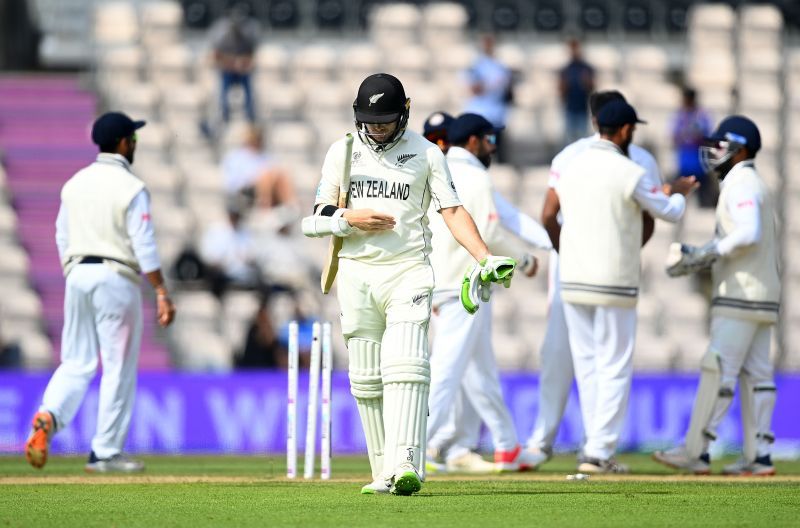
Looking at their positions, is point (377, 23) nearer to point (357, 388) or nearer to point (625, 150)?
point (625, 150)

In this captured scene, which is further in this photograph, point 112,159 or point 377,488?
point 112,159

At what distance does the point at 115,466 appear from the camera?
35.8ft

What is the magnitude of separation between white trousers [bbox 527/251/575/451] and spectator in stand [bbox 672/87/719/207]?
8.04 meters

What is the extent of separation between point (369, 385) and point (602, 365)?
266 cm

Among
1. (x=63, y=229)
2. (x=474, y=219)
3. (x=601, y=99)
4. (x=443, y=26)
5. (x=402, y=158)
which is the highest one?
(x=443, y=26)

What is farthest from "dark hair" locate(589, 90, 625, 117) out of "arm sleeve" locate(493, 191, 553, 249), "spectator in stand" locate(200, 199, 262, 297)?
"spectator in stand" locate(200, 199, 262, 297)

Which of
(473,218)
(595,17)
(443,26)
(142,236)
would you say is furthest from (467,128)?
(595,17)

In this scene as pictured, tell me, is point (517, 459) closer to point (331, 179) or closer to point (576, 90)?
point (331, 179)

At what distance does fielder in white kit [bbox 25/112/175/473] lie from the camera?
10930 millimetres

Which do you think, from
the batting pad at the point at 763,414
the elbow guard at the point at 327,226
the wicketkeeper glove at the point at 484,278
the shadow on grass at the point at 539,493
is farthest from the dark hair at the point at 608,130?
the elbow guard at the point at 327,226

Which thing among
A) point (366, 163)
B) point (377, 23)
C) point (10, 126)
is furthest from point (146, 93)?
point (366, 163)

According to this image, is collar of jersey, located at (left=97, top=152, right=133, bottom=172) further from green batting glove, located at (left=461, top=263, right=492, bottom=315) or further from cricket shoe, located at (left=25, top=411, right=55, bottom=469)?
green batting glove, located at (left=461, top=263, right=492, bottom=315)

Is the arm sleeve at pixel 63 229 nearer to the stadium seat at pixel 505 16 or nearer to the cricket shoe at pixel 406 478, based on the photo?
the cricket shoe at pixel 406 478

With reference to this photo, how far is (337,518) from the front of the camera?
7.26 metres
